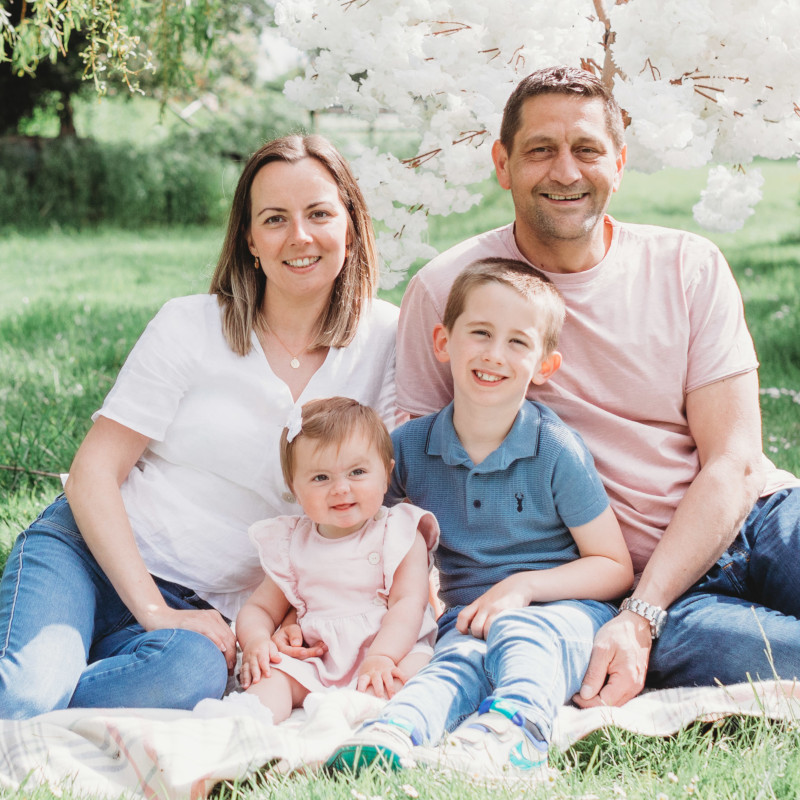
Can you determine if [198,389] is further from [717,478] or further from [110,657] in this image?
[717,478]

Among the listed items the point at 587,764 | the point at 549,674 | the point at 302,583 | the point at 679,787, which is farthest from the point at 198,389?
the point at 679,787

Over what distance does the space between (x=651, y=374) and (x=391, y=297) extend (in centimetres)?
479

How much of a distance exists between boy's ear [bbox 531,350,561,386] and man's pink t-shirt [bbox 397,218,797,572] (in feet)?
0.45

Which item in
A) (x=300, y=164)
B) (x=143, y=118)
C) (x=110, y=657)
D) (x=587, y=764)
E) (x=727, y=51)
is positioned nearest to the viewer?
(x=587, y=764)

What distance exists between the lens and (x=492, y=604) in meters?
2.40

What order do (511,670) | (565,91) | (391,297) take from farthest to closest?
1. (391,297)
2. (565,91)
3. (511,670)

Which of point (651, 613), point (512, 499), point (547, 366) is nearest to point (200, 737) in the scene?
point (512, 499)

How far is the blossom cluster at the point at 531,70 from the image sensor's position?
248 centimetres

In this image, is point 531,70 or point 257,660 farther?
point 531,70

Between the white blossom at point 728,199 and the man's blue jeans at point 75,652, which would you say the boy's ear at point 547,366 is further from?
the man's blue jeans at point 75,652

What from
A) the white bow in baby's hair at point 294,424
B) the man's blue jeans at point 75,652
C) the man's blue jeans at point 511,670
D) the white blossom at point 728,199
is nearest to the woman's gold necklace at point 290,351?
the white bow in baby's hair at point 294,424

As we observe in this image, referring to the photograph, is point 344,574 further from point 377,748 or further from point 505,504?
point 377,748

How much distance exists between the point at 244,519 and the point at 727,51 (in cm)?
183

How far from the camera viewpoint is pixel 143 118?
→ 17.0 meters
